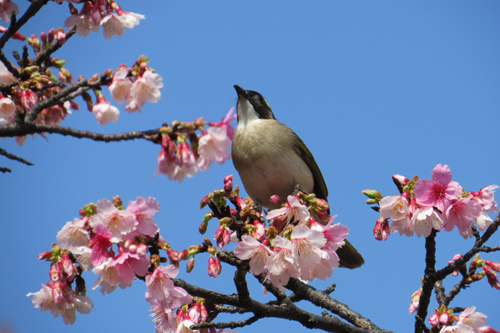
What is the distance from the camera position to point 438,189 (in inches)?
125

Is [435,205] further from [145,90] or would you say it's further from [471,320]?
[145,90]

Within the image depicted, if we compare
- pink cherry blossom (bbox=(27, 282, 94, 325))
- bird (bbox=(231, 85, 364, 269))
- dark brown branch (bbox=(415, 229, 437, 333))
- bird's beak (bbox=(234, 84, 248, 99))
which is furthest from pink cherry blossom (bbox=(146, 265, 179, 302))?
bird's beak (bbox=(234, 84, 248, 99))

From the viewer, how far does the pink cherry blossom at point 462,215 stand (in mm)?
3176

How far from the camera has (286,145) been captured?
5.20 m

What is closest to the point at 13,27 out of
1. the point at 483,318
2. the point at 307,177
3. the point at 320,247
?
the point at 320,247

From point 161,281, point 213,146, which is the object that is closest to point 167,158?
point 213,146

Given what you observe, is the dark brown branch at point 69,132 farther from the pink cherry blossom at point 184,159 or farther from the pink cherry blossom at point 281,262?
the pink cherry blossom at point 281,262

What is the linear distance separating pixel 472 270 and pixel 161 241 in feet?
8.24

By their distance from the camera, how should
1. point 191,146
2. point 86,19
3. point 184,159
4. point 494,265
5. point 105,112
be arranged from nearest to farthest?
point 184,159 < point 191,146 < point 105,112 < point 86,19 < point 494,265

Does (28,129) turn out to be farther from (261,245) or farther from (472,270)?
(472,270)

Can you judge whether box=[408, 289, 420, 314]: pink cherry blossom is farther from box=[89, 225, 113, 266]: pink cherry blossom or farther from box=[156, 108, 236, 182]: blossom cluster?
box=[89, 225, 113, 266]: pink cherry blossom

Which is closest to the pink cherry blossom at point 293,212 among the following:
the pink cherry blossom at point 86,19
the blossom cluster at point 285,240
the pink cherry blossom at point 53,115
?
the blossom cluster at point 285,240

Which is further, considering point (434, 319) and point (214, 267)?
point (434, 319)

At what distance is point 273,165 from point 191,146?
6.55 ft
